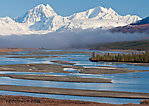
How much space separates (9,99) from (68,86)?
17768 mm

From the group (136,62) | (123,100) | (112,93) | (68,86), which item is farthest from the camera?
(136,62)

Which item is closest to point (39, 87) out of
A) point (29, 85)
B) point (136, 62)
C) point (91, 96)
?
point (29, 85)

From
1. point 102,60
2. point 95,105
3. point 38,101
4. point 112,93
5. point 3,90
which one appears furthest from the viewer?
point 102,60

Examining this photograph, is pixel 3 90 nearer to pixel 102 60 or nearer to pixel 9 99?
pixel 9 99

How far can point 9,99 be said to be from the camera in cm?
4459

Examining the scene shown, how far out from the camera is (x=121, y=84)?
63.7m

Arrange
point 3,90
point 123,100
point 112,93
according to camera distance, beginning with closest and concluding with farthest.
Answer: point 123,100
point 112,93
point 3,90

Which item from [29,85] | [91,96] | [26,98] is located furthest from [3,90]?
[91,96]

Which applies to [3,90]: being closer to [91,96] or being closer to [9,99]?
[9,99]

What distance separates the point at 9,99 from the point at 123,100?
17.2m

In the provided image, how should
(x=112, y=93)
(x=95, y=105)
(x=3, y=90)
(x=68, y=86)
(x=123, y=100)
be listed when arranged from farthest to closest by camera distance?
(x=68, y=86), (x=3, y=90), (x=112, y=93), (x=123, y=100), (x=95, y=105)

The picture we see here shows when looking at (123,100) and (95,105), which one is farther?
(123,100)

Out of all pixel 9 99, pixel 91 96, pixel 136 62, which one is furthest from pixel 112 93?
pixel 136 62

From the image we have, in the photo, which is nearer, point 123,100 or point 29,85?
point 123,100
